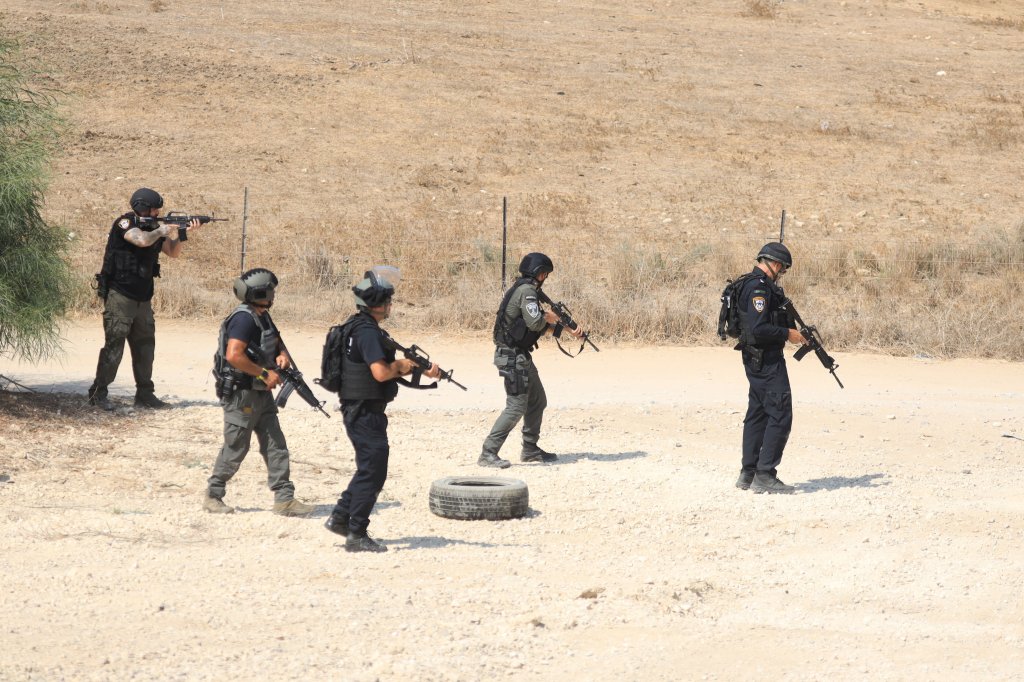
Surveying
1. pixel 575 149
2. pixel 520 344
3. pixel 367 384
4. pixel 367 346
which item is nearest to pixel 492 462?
pixel 520 344

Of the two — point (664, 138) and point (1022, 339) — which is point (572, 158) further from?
point (1022, 339)

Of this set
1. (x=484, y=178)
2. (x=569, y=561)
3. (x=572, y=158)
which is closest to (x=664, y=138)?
(x=572, y=158)

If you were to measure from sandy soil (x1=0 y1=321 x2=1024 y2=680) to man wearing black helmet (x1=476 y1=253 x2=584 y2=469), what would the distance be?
40 cm

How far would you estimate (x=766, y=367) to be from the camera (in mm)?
9516

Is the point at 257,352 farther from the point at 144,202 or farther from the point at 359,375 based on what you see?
the point at 144,202

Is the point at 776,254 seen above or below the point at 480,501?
above

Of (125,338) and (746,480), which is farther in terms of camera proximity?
(125,338)

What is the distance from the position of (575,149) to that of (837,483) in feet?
65.1

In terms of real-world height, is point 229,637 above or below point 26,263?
below

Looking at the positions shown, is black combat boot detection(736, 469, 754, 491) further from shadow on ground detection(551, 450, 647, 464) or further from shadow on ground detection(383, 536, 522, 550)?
shadow on ground detection(383, 536, 522, 550)

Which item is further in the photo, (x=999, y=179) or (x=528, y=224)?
(x=999, y=179)

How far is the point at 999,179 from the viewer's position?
2739cm

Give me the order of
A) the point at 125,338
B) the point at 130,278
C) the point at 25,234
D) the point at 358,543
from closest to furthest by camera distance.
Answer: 1. the point at 358,543
2. the point at 25,234
3. the point at 130,278
4. the point at 125,338

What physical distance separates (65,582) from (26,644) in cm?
93
